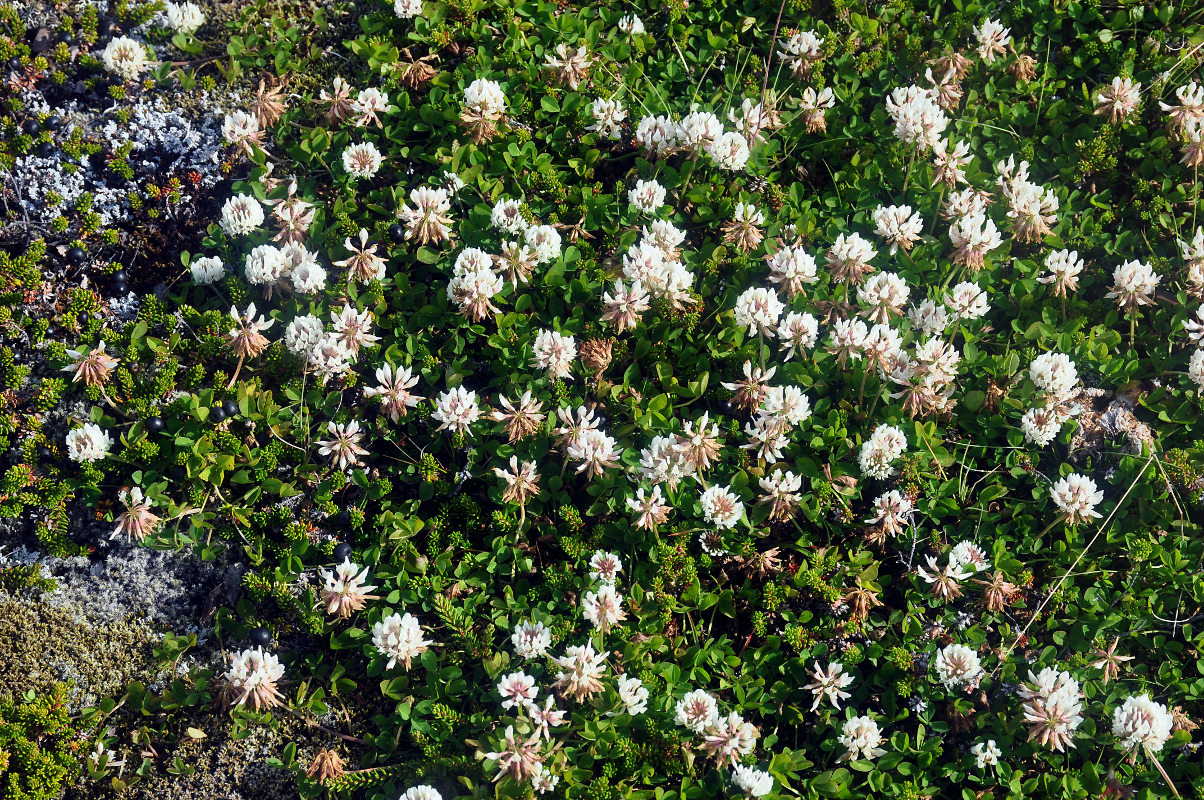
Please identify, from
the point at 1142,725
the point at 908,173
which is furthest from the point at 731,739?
the point at 908,173

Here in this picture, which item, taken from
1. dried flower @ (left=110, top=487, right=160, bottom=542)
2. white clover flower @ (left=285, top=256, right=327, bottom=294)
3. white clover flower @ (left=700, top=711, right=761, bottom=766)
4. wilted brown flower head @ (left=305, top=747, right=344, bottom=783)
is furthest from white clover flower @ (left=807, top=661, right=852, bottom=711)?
dried flower @ (left=110, top=487, right=160, bottom=542)

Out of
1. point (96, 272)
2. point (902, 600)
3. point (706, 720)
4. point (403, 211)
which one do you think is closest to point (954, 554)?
point (902, 600)

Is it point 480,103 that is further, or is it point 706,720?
point 480,103

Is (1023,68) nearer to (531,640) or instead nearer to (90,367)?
(531,640)

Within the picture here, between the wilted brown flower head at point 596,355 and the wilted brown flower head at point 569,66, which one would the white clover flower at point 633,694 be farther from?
the wilted brown flower head at point 569,66

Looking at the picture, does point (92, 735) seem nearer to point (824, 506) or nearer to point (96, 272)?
point (96, 272)

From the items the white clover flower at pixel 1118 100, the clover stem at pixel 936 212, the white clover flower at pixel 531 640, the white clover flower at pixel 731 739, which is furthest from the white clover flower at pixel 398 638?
the white clover flower at pixel 1118 100
